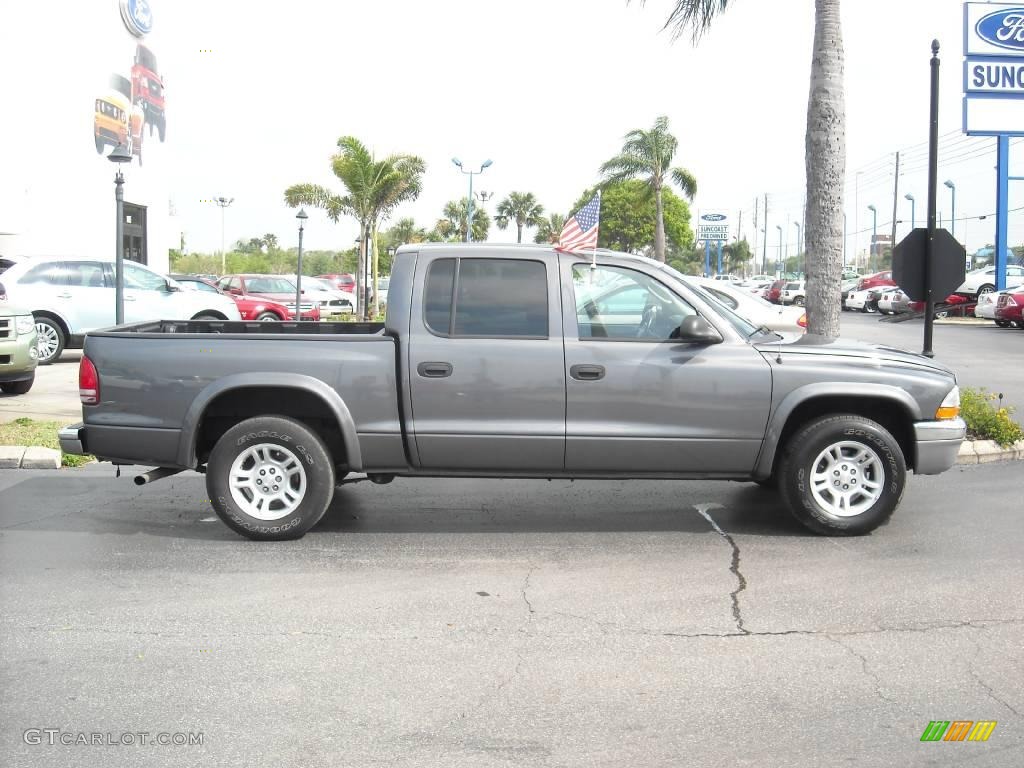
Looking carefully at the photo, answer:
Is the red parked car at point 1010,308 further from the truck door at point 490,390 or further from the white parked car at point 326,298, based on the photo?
the truck door at point 490,390

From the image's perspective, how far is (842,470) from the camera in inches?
262

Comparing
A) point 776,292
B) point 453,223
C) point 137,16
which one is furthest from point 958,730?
point 453,223

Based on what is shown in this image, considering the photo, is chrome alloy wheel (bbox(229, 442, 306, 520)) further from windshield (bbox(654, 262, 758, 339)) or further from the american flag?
windshield (bbox(654, 262, 758, 339))

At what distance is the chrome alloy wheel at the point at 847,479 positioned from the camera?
6.62 m

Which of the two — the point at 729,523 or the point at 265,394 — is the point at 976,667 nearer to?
the point at 729,523

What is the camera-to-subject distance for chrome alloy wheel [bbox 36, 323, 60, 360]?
17.1 meters

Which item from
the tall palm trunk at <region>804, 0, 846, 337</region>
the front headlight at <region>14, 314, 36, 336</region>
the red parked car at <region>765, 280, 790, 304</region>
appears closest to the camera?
the tall palm trunk at <region>804, 0, 846, 337</region>

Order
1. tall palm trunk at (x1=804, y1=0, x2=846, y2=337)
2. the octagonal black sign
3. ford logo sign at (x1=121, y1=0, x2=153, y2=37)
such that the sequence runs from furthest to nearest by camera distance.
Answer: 1. ford logo sign at (x1=121, y1=0, x2=153, y2=37)
2. tall palm trunk at (x1=804, y1=0, x2=846, y2=337)
3. the octagonal black sign

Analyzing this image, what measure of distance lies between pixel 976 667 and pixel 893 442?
89.4 inches

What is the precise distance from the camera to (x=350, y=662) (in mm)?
4543

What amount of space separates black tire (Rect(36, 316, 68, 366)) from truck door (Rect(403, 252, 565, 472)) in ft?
41.7

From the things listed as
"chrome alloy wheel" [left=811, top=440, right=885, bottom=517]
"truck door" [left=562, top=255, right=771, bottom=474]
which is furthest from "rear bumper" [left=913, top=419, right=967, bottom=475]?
"truck door" [left=562, top=255, right=771, bottom=474]

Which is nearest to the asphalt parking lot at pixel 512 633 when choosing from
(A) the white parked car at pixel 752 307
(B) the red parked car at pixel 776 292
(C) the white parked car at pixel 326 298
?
(A) the white parked car at pixel 752 307

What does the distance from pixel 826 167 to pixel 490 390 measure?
6.14m
